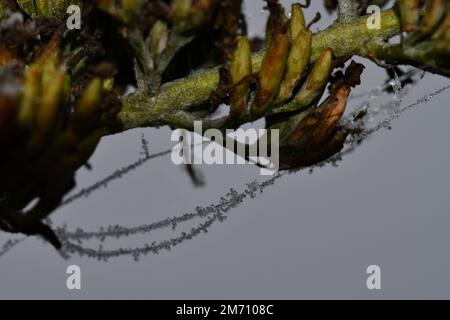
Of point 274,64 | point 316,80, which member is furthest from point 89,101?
point 316,80

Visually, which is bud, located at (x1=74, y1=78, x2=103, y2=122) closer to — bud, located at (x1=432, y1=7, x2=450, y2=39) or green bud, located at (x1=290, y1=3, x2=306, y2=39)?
green bud, located at (x1=290, y1=3, x2=306, y2=39)

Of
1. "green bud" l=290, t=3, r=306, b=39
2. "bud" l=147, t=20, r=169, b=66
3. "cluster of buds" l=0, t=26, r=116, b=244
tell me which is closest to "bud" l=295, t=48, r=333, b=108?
"green bud" l=290, t=3, r=306, b=39

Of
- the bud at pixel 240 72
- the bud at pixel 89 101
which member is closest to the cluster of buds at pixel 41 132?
the bud at pixel 89 101

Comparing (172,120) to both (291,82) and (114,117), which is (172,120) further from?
(291,82)

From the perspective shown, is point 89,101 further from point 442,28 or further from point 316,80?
point 442,28

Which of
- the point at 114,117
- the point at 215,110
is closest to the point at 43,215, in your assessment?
the point at 114,117

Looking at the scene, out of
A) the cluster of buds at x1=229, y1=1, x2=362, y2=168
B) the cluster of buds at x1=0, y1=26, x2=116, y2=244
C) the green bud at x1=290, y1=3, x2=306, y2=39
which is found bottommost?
the cluster of buds at x1=0, y1=26, x2=116, y2=244

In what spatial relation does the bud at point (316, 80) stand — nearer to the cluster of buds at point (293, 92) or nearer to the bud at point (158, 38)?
the cluster of buds at point (293, 92)
